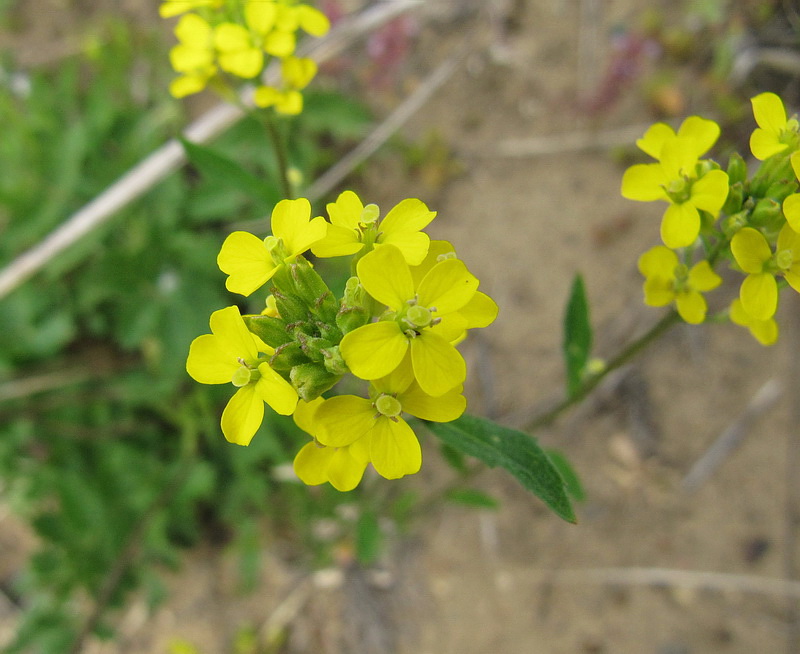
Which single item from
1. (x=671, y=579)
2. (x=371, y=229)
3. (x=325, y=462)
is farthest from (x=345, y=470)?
(x=671, y=579)

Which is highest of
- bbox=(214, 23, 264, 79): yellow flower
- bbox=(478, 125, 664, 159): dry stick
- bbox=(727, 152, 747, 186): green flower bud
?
bbox=(214, 23, 264, 79): yellow flower

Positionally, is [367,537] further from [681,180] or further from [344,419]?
[681,180]

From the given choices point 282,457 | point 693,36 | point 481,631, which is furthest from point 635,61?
point 481,631

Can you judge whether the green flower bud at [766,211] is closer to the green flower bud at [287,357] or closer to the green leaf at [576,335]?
the green leaf at [576,335]

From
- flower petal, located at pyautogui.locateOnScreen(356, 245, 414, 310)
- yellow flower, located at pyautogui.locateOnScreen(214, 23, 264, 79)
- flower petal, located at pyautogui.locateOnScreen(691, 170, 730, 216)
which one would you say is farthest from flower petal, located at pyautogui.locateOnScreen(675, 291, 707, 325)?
yellow flower, located at pyautogui.locateOnScreen(214, 23, 264, 79)

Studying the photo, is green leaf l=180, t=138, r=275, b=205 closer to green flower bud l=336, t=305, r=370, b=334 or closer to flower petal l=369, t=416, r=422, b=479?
green flower bud l=336, t=305, r=370, b=334

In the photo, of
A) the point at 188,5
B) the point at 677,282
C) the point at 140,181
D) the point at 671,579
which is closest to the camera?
the point at 677,282
